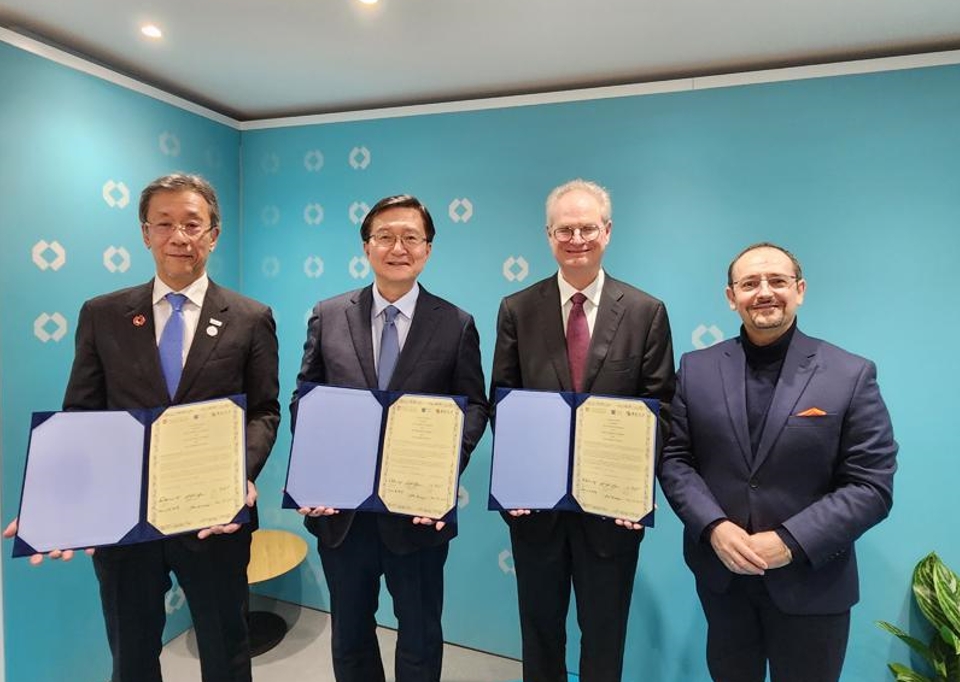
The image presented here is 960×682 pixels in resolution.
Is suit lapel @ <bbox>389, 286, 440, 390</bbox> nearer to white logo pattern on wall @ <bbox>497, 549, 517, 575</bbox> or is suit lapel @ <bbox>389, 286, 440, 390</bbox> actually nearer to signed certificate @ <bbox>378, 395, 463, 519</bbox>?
signed certificate @ <bbox>378, 395, 463, 519</bbox>

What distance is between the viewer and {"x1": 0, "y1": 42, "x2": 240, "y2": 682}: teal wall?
2227 mm

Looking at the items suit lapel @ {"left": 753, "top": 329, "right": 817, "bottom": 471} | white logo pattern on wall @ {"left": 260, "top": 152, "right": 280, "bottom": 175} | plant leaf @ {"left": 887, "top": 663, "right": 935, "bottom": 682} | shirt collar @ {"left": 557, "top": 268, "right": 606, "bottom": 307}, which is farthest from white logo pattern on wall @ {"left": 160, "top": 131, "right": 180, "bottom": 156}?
plant leaf @ {"left": 887, "top": 663, "right": 935, "bottom": 682}

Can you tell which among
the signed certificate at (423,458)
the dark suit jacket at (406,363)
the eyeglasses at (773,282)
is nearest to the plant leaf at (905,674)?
the eyeglasses at (773,282)

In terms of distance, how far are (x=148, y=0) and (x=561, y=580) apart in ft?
7.95

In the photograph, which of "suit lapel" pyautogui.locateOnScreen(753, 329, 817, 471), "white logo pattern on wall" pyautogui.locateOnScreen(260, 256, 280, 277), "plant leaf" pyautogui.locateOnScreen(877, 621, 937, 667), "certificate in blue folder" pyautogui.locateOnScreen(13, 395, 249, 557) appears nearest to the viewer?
"certificate in blue folder" pyautogui.locateOnScreen(13, 395, 249, 557)

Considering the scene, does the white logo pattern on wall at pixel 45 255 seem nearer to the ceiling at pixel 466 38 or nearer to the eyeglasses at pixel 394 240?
the ceiling at pixel 466 38

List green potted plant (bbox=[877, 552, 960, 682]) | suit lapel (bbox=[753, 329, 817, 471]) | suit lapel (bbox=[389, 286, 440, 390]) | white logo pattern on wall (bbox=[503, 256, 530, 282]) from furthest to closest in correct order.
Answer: white logo pattern on wall (bbox=[503, 256, 530, 282]), green potted plant (bbox=[877, 552, 960, 682]), suit lapel (bbox=[389, 286, 440, 390]), suit lapel (bbox=[753, 329, 817, 471])

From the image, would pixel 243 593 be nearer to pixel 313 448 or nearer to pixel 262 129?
pixel 313 448

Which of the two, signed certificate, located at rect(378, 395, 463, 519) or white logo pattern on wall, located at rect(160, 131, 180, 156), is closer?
signed certificate, located at rect(378, 395, 463, 519)

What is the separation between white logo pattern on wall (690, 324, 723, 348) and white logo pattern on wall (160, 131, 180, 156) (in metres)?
2.66

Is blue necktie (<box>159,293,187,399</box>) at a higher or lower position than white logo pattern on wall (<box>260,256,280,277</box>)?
lower

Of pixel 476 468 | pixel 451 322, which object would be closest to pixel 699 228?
pixel 451 322

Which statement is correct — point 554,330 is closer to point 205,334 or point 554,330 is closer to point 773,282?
point 773,282

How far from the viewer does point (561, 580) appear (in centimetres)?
186
